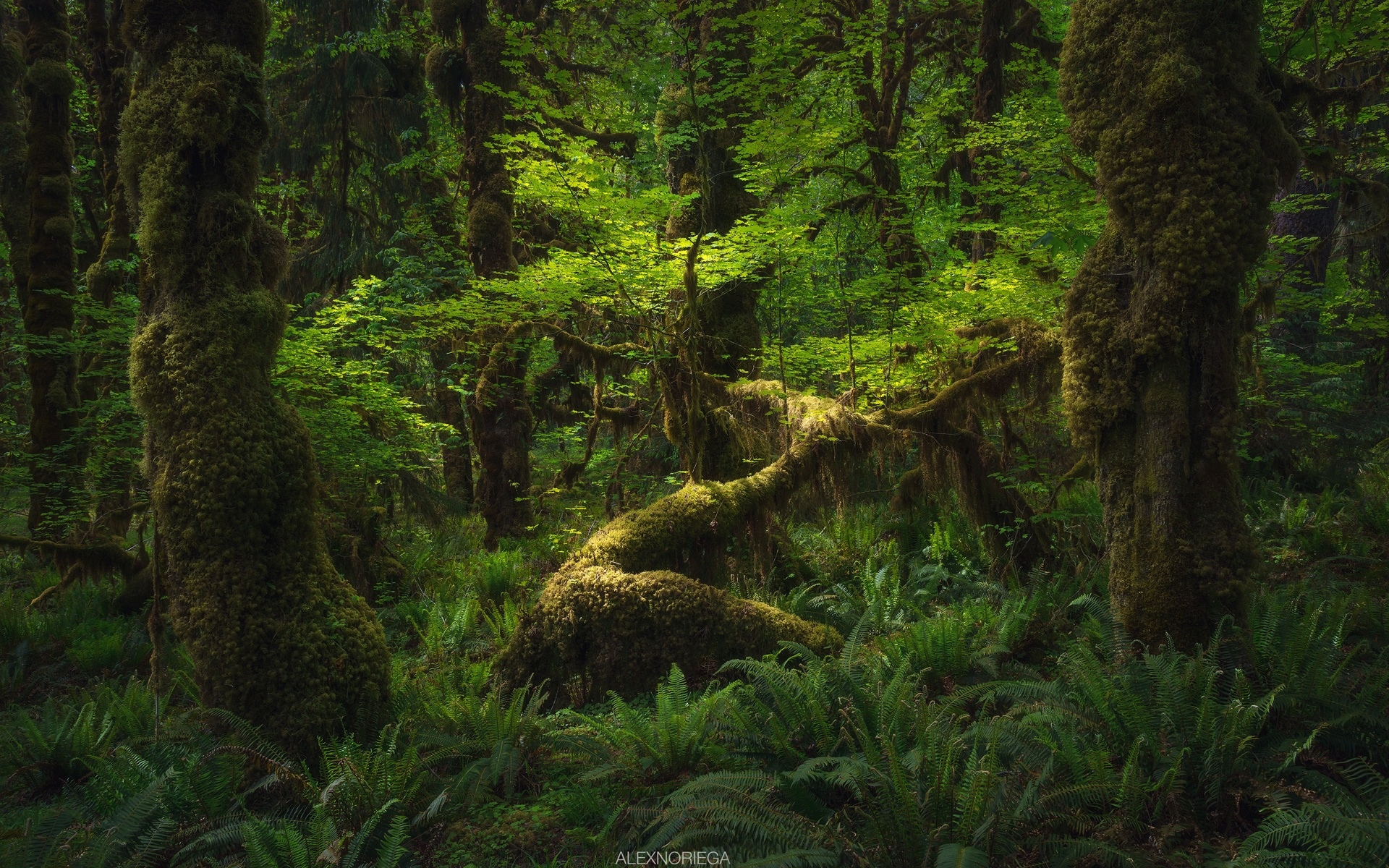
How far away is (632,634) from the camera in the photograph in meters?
5.48

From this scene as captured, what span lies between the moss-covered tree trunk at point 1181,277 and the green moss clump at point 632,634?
8.04ft

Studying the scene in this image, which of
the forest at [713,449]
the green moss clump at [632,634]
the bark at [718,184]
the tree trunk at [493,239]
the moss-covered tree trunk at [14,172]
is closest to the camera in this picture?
the forest at [713,449]

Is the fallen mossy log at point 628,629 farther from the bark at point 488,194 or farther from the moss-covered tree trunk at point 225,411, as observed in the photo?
the bark at point 488,194

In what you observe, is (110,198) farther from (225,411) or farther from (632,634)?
(632,634)

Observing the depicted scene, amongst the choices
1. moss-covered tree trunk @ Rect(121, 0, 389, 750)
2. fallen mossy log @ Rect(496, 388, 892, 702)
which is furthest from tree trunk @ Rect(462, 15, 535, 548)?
moss-covered tree trunk @ Rect(121, 0, 389, 750)

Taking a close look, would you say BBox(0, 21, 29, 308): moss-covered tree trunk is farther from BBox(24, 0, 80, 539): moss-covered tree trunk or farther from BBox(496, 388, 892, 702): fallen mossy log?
BBox(496, 388, 892, 702): fallen mossy log

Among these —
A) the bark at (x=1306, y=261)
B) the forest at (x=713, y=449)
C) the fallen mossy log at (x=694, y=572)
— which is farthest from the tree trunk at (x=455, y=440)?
the bark at (x=1306, y=261)

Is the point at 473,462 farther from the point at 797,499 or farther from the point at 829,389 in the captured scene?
the point at 797,499

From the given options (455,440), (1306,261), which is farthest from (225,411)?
(1306,261)

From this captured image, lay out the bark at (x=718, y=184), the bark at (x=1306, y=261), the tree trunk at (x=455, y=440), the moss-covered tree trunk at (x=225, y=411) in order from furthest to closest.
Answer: the tree trunk at (x=455, y=440), the bark at (x=1306, y=261), the bark at (x=718, y=184), the moss-covered tree trunk at (x=225, y=411)

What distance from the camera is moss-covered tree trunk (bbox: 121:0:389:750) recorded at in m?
4.19

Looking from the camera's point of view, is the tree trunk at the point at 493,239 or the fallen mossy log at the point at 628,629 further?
the tree trunk at the point at 493,239

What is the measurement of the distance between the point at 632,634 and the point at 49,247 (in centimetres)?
966

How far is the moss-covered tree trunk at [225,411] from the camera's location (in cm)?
419
